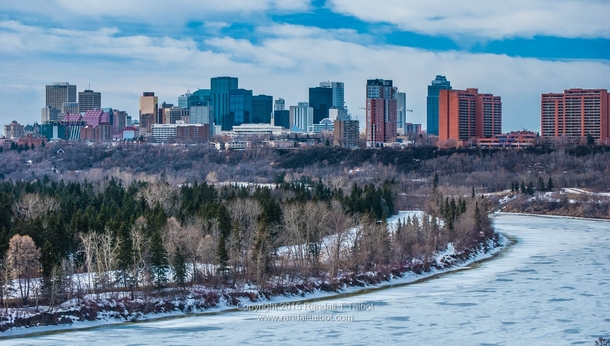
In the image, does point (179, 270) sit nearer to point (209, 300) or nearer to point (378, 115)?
point (209, 300)

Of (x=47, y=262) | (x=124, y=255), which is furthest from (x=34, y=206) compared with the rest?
(x=47, y=262)

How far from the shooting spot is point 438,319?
36.6 meters

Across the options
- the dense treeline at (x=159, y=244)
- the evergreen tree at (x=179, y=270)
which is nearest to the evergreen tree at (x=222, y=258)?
the dense treeline at (x=159, y=244)

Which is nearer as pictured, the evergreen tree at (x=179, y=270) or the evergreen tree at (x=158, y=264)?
the evergreen tree at (x=179, y=270)

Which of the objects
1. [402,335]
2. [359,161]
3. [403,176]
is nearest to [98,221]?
[402,335]

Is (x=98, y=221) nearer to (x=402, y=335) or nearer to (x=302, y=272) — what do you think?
(x=302, y=272)

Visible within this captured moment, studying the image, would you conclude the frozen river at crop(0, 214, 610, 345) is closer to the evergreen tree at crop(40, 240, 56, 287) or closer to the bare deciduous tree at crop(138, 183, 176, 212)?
the evergreen tree at crop(40, 240, 56, 287)

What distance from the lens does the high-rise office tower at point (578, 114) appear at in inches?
6747

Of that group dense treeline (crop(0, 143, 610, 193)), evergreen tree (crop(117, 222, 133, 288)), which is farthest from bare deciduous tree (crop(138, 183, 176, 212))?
dense treeline (crop(0, 143, 610, 193))

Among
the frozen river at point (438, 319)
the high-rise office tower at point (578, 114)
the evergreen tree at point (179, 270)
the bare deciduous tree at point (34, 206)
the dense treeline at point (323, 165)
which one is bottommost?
the frozen river at point (438, 319)

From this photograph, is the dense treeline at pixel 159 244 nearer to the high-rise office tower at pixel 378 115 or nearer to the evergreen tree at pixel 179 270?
the evergreen tree at pixel 179 270

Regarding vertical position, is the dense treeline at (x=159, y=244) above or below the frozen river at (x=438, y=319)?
above

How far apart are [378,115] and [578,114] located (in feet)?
136

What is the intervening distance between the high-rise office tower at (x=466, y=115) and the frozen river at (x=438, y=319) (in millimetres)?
129412
